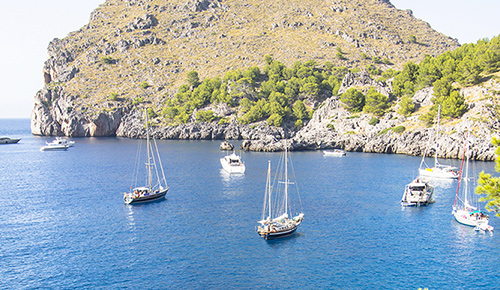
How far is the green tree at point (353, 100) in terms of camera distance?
163250mm

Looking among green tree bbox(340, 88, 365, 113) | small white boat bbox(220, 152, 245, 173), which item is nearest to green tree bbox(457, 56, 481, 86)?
green tree bbox(340, 88, 365, 113)

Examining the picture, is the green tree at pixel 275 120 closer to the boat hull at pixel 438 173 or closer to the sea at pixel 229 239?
the sea at pixel 229 239

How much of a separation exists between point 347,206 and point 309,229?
14024 millimetres

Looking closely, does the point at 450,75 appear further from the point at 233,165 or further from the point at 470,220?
the point at 470,220

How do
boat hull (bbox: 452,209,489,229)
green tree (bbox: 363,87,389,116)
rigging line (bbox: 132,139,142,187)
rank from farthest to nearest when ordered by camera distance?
1. green tree (bbox: 363,87,389,116)
2. rigging line (bbox: 132,139,142,187)
3. boat hull (bbox: 452,209,489,229)

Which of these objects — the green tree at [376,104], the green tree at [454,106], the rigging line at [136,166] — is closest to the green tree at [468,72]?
the green tree at [454,106]

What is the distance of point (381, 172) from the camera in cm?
9744

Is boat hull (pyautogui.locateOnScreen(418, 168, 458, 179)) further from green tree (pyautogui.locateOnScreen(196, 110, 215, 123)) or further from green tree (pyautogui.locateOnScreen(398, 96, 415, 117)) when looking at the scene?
green tree (pyautogui.locateOnScreen(196, 110, 215, 123))

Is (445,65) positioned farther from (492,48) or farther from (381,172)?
(381,172)

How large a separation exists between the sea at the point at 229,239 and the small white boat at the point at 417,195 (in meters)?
1.98

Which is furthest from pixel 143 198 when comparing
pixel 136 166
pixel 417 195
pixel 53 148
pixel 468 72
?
pixel 468 72

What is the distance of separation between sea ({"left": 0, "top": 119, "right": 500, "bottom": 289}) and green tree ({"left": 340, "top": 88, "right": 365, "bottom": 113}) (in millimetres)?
77749

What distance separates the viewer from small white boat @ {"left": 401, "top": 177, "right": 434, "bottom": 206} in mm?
68000

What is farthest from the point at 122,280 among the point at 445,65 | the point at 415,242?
the point at 445,65
